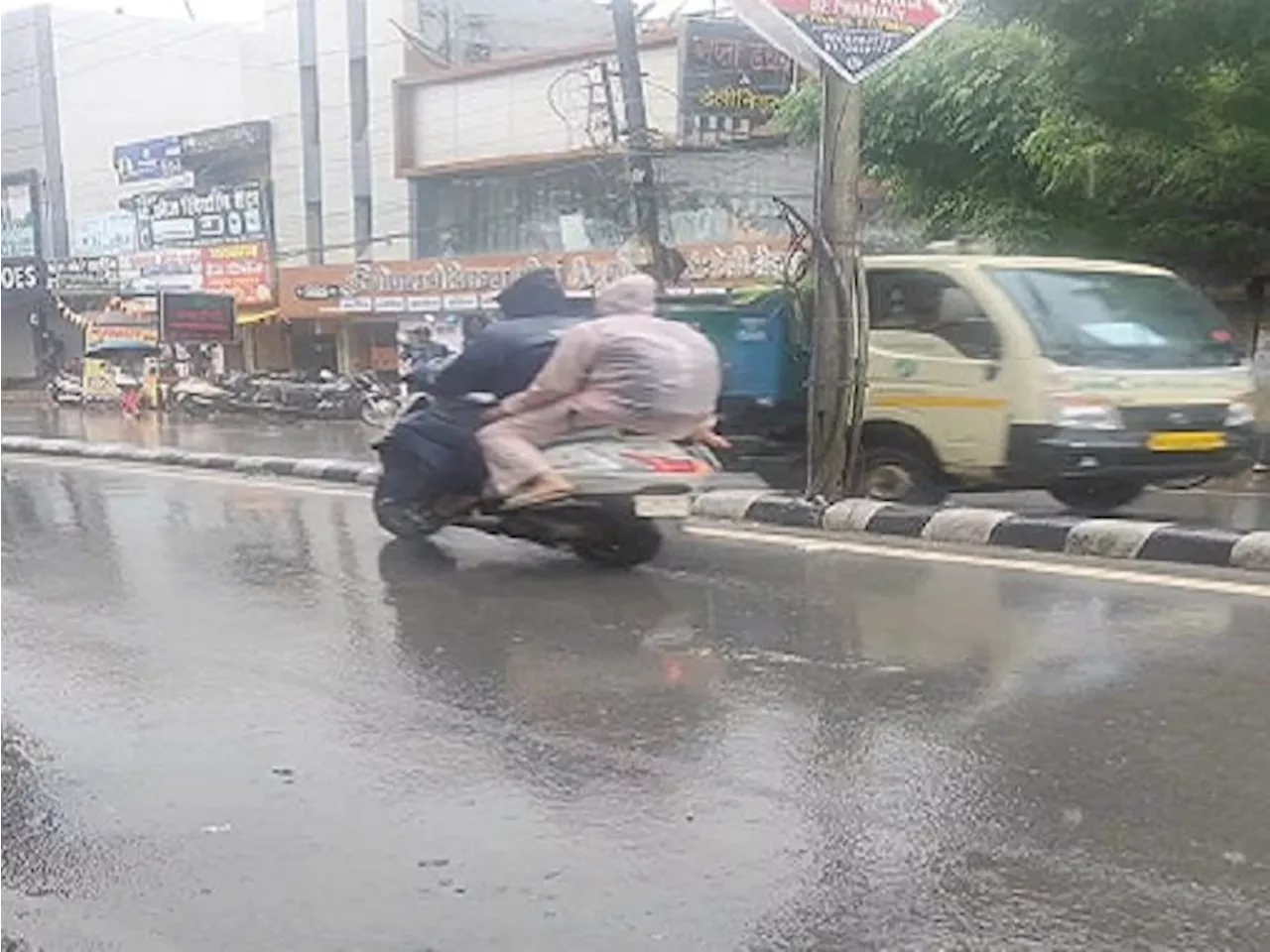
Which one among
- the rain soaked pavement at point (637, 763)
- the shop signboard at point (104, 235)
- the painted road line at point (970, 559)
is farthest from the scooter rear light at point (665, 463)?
the shop signboard at point (104, 235)

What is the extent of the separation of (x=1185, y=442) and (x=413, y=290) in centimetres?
2041

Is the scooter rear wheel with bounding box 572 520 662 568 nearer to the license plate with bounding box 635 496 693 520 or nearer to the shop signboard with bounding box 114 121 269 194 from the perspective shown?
the license plate with bounding box 635 496 693 520

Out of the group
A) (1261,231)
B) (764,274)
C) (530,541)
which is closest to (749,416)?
(530,541)

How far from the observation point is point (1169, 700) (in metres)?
5.31

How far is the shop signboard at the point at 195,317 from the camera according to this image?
98.0ft

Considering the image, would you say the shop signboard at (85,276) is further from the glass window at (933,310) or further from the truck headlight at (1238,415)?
the truck headlight at (1238,415)

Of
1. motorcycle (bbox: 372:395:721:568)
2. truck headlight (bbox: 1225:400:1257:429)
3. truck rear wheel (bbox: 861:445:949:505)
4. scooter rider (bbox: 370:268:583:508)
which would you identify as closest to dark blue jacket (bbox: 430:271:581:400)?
scooter rider (bbox: 370:268:583:508)

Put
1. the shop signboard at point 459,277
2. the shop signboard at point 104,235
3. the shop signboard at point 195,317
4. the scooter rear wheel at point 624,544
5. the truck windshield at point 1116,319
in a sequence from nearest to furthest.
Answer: the scooter rear wheel at point 624,544 → the truck windshield at point 1116,319 → the shop signboard at point 459,277 → the shop signboard at point 195,317 → the shop signboard at point 104,235

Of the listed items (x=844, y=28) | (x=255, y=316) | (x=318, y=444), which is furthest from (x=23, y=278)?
(x=844, y=28)

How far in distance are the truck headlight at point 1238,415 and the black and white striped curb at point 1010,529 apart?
1046 millimetres

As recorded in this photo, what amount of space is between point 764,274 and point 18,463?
33.7 ft

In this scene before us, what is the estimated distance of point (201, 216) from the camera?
114 ft

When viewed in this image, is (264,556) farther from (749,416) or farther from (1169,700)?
(1169,700)

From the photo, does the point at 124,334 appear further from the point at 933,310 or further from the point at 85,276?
the point at 933,310
